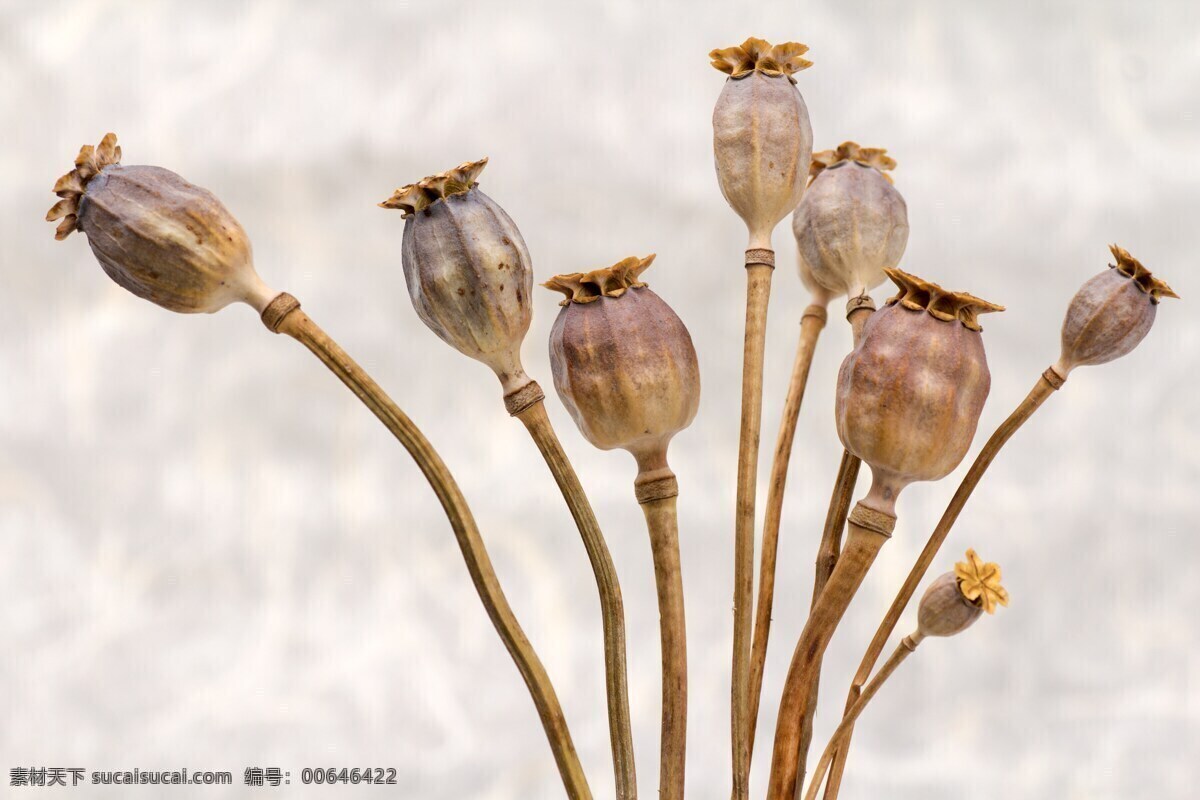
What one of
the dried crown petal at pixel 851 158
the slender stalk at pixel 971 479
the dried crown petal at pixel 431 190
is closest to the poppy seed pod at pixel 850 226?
the dried crown petal at pixel 851 158

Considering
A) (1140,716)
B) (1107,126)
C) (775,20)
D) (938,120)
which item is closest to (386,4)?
(775,20)

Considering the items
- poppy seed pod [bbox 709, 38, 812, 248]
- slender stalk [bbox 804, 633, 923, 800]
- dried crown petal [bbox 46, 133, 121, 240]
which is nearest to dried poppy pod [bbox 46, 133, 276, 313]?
dried crown petal [bbox 46, 133, 121, 240]

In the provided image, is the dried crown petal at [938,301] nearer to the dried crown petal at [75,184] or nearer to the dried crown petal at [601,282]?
the dried crown petal at [601,282]

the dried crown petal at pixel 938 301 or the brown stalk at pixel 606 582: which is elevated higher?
the dried crown petal at pixel 938 301

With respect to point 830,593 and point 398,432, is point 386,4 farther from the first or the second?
point 830,593

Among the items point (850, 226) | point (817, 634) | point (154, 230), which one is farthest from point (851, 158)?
point (154, 230)

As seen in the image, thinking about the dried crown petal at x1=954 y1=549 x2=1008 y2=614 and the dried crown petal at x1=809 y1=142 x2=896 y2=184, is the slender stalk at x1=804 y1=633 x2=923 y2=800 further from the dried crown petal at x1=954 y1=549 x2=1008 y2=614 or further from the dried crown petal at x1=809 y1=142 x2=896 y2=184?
the dried crown petal at x1=809 y1=142 x2=896 y2=184

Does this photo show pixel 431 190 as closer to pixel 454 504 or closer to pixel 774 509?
pixel 454 504
